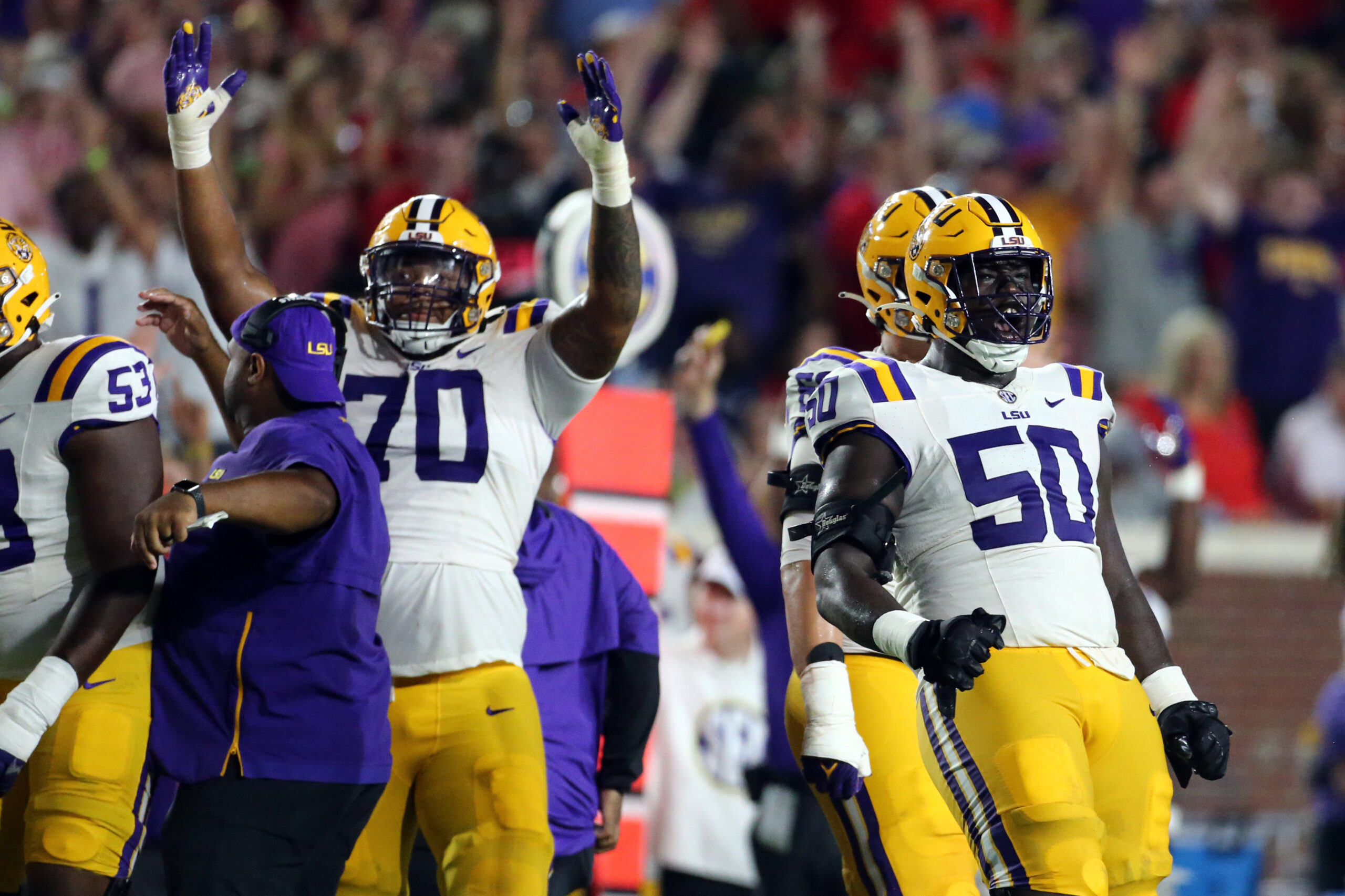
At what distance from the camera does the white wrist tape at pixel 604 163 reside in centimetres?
415

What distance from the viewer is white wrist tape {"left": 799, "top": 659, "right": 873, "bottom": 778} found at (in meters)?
3.58

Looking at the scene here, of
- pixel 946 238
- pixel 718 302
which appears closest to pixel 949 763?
pixel 946 238

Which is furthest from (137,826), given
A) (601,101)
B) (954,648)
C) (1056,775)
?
(601,101)

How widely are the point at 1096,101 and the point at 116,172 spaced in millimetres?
5623

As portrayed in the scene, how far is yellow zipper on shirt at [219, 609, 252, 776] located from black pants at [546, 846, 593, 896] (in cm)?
123

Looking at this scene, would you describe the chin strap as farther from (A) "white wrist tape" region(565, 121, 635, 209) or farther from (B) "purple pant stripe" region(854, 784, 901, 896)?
(B) "purple pant stripe" region(854, 784, 901, 896)

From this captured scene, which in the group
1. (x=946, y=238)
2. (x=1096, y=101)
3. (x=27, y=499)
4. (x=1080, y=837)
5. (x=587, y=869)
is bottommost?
(x=587, y=869)

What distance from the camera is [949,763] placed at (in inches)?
135

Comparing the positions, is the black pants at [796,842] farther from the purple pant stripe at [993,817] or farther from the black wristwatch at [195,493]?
the black wristwatch at [195,493]

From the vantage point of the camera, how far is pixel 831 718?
3594 mm

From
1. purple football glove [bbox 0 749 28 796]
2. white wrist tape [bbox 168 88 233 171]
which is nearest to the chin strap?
white wrist tape [bbox 168 88 233 171]

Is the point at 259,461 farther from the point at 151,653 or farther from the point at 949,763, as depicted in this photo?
the point at 949,763

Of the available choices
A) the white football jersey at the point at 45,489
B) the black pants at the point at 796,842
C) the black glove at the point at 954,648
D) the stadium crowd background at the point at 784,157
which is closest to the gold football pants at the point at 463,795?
the white football jersey at the point at 45,489

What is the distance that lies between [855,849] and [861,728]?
29 centimetres
